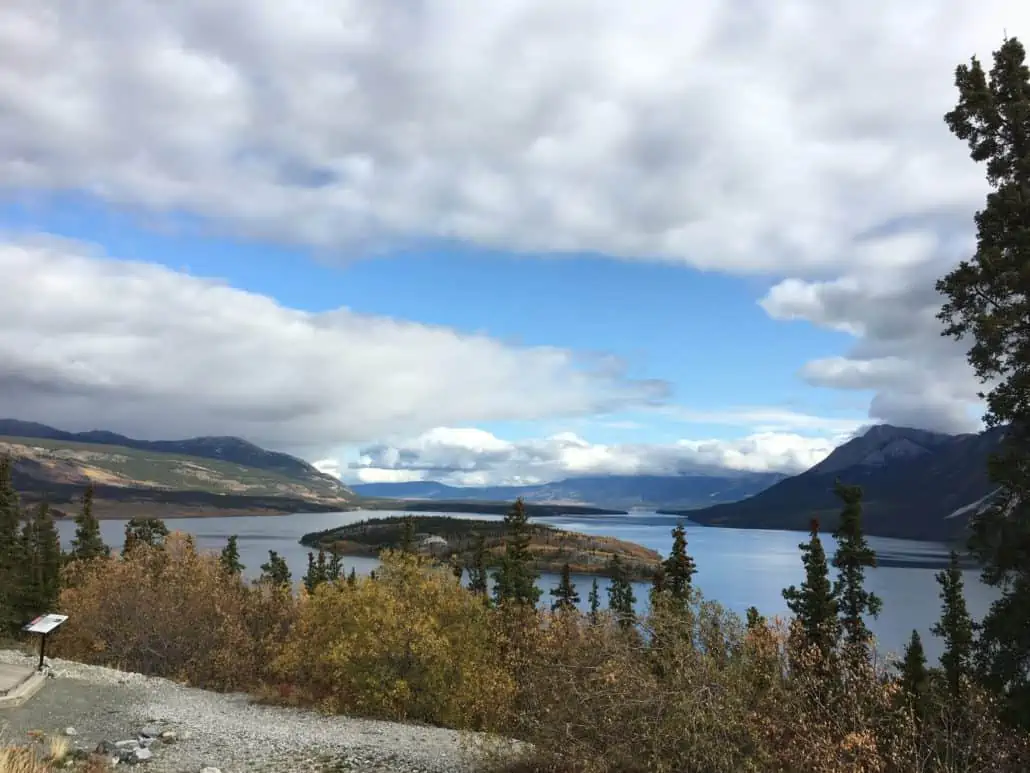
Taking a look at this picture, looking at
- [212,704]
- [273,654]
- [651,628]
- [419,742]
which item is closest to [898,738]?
[651,628]

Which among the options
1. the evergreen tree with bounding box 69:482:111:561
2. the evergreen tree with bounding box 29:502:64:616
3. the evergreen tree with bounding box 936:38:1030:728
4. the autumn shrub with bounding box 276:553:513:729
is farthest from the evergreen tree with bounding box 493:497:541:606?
the evergreen tree with bounding box 936:38:1030:728

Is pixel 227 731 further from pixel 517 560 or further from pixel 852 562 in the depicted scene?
pixel 517 560

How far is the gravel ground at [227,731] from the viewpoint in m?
17.3

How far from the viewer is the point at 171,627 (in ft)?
119

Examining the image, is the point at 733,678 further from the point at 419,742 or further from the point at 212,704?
the point at 212,704

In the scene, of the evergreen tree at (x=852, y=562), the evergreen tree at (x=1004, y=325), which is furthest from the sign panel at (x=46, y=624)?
the evergreen tree at (x=852, y=562)

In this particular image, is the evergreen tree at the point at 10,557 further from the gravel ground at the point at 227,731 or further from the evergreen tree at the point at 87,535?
the gravel ground at the point at 227,731

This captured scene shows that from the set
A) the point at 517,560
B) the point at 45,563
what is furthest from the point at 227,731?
the point at 45,563

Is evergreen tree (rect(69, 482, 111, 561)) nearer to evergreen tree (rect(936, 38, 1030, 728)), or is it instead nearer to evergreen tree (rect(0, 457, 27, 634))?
evergreen tree (rect(0, 457, 27, 634))

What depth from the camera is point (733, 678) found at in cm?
1344

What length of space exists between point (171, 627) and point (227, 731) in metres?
18.5

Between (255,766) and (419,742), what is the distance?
16.9 ft

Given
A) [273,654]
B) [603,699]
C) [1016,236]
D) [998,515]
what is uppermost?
[1016,236]

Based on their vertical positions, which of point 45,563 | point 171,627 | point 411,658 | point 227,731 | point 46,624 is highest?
point 46,624
